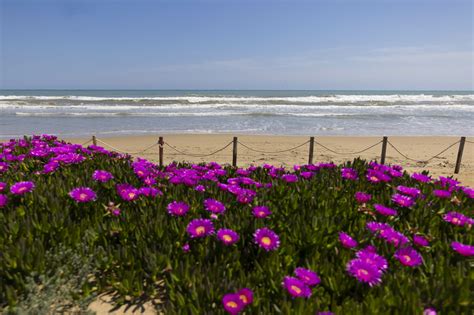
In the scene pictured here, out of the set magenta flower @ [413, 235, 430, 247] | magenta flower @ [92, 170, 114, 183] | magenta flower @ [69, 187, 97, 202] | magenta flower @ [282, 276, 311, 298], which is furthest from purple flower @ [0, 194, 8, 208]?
magenta flower @ [413, 235, 430, 247]

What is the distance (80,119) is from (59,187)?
67.3 feet

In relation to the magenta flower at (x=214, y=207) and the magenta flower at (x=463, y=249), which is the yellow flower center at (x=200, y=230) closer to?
the magenta flower at (x=214, y=207)

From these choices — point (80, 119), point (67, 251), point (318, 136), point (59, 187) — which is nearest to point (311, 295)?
point (67, 251)

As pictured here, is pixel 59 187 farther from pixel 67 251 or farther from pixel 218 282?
pixel 218 282

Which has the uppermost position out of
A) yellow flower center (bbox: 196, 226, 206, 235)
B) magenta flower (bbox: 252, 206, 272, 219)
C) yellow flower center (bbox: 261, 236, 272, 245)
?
magenta flower (bbox: 252, 206, 272, 219)

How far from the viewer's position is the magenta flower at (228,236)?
6.19 feet

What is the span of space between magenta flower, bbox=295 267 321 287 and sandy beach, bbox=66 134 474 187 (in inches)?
321

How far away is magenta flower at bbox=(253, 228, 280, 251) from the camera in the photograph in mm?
1849

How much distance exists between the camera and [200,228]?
1.99 meters

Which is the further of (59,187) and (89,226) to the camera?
(59,187)

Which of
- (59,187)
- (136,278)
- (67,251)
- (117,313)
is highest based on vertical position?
(59,187)

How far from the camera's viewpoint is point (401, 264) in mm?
1782

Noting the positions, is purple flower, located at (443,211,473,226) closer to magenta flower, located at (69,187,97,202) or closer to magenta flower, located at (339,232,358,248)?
magenta flower, located at (339,232,358,248)

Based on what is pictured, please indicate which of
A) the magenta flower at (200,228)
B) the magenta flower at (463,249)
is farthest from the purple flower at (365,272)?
the magenta flower at (200,228)
